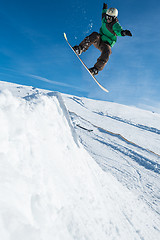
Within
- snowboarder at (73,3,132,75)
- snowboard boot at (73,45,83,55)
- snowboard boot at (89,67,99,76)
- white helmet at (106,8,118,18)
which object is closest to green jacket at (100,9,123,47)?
snowboarder at (73,3,132,75)

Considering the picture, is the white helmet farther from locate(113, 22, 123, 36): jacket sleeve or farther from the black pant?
the black pant

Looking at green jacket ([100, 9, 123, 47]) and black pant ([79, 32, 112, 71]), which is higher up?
green jacket ([100, 9, 123, 47])

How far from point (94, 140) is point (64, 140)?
12.4 ft

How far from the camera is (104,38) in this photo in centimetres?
434

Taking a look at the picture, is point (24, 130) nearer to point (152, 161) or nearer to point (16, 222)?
point (16, 222)

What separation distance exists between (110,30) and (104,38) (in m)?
0.29

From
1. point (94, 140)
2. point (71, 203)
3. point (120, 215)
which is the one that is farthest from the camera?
point (94, 140)

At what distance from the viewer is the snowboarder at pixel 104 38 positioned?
12.8 feet

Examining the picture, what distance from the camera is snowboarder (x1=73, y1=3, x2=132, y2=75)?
12.8ft

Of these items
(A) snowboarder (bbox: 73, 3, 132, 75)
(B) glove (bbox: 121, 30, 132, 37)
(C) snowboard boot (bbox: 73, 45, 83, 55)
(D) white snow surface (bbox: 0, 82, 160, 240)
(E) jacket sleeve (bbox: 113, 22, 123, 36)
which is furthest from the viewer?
(C) snowboard boot (bbox: 73, 45, 83, 55)

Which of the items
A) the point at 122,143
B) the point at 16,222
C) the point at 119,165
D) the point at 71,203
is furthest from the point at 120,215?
the point at 122,143

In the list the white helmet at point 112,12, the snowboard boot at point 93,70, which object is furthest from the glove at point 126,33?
the snowboard boot at point 93,70

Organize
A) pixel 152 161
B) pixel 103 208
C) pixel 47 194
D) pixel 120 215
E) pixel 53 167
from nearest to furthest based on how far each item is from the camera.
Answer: pixel 47 194, pixel 53 167, pixel 103 208, pixel 120 215, pixel 152 161

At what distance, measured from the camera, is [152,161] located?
4977mm
